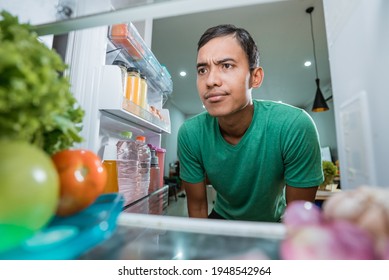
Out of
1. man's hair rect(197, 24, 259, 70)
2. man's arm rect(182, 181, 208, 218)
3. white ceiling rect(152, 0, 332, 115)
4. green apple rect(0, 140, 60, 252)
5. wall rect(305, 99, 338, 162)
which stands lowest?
man's arm rect(182, 181, 208, 218)

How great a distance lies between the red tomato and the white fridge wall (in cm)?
43

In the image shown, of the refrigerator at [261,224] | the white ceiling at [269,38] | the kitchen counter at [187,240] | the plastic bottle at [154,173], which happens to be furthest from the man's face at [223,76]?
the white ceiling at [269,38]

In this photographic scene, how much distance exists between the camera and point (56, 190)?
0.26 m

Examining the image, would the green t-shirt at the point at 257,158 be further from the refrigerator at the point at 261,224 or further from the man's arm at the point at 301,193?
the refrigerator at the point at 261,224

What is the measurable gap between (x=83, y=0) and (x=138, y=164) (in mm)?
934

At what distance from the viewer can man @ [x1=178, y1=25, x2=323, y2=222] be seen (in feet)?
2.59

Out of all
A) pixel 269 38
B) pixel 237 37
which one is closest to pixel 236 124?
pixel 237 37

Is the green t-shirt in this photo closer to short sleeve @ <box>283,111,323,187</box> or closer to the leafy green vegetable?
short sleeve @ <box>283,111,323,187</box>

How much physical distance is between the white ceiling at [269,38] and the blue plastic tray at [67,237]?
1844 mm

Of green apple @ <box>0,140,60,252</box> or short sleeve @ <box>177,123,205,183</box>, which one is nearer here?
green apple @ <box>0,140,60,252</box>

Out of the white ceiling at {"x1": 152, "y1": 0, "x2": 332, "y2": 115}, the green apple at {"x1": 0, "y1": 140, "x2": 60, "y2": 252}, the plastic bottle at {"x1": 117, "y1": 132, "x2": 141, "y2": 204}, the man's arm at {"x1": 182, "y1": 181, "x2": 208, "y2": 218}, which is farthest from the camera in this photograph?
the white ceiling at {"x1": 152, "y1": 0, "x2": 332, "y2": 115}

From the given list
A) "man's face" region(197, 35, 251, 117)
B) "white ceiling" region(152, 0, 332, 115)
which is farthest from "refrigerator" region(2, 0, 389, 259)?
"white ceiling" region(152, 0, 332, 115)

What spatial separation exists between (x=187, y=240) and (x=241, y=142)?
1.96 ft
